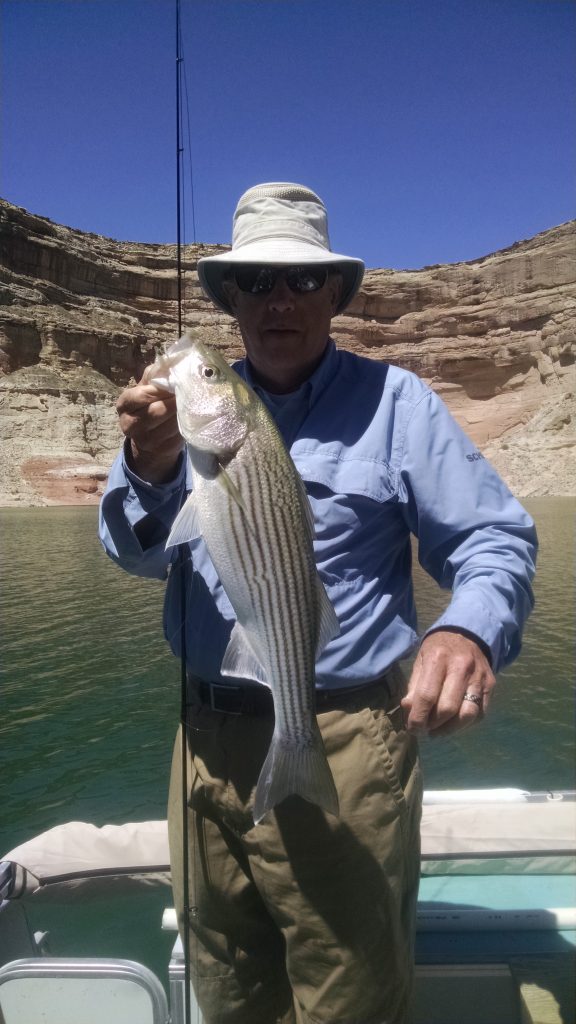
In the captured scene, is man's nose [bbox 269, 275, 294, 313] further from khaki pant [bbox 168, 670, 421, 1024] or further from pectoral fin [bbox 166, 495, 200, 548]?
khaki pant [bbox 168, 670, 421, 1024]

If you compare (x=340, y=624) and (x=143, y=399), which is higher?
(x=143, y=399)

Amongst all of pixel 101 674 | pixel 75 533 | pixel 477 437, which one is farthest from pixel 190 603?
pixel 477 437

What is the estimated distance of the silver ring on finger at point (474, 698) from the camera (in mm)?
1743

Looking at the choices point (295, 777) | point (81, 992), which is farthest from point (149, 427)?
point (81, 992)

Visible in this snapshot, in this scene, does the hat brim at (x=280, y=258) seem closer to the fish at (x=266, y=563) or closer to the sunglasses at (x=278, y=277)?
the sunglasses at (x=278, y=277)

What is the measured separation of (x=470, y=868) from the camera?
3.42m

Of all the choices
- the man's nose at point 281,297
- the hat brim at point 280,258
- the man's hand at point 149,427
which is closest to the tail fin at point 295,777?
the man's hand at point 149,427

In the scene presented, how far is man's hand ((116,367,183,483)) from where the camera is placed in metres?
2.00

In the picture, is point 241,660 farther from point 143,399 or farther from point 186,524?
point 143,399

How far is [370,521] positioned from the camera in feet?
7.34

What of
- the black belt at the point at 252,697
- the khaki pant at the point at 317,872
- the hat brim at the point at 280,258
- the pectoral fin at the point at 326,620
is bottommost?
the khaki pant at the point at 317,872

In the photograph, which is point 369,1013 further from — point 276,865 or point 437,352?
point 437,352

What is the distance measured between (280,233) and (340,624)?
4.53 feet

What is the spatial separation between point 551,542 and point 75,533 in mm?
15839
